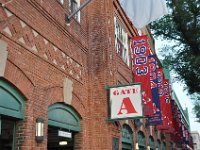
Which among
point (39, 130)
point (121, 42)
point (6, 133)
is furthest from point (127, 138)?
point (6, 133)

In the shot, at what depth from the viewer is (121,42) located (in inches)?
631

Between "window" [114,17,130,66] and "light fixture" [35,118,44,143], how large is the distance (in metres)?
7.61

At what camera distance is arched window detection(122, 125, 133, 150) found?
1382cm

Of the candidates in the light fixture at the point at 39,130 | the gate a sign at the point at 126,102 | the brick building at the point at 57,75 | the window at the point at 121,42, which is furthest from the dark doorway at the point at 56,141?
the window at the point at 121,42

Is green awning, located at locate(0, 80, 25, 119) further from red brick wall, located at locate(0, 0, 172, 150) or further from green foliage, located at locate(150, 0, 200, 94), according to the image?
green foliage, located at locate(150, 0, 200, 94)

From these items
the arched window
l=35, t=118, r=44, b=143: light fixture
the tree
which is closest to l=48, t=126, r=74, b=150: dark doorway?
l=35, t=118, r=44, b=143: light fixture

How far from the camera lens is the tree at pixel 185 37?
20.1m

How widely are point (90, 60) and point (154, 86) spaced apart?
680 centimetres

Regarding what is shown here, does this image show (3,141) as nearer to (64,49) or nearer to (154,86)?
(64,49)

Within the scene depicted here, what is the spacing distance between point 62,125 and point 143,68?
6890mm

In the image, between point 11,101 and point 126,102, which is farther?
point 126,102

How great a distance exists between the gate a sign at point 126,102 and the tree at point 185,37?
29.1ft

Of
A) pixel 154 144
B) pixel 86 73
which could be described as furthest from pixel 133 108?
pixel 154 144

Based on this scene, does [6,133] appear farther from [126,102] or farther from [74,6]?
[74,6]
